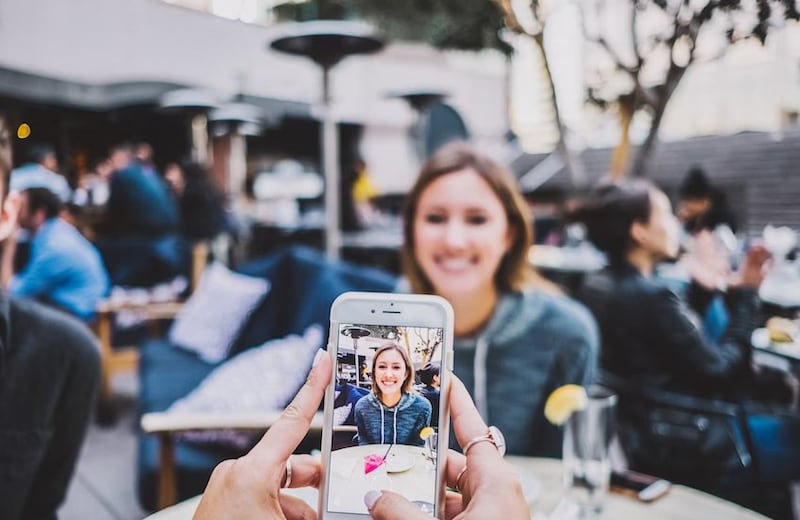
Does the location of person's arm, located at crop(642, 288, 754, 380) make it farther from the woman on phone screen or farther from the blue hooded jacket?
the blue hooded jacket

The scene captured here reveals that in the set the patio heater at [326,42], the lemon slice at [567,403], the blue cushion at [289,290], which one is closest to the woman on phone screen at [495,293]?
the lemon slice at [567,403]

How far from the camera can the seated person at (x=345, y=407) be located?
66 centimetres

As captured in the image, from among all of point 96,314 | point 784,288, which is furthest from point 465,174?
point 96,314

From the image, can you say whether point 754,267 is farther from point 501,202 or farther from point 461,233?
point 461,233

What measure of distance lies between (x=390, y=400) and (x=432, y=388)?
0.04 m

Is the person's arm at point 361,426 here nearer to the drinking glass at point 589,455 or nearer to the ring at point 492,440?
the ring at point 492,440

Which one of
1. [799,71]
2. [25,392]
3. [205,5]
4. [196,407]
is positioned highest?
[205,5]

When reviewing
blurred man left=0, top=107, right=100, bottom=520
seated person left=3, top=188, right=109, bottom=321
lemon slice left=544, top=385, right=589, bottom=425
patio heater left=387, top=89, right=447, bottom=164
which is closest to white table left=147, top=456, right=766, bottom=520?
lemon slice left=544, top=385, right=589, bottom=425

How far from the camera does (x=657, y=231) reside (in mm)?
2139

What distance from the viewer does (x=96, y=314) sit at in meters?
3.77

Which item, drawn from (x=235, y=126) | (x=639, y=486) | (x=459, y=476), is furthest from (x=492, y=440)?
(x=235, y=126)

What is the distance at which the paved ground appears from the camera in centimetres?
258

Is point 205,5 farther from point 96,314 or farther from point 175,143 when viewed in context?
point 175,143

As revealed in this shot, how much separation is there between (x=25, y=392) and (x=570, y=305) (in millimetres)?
1188
